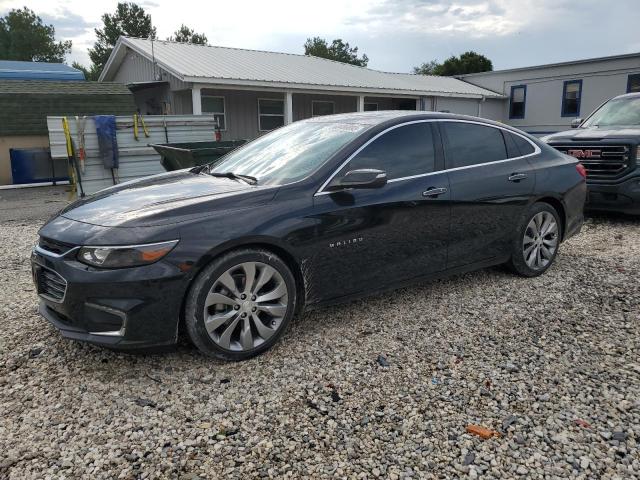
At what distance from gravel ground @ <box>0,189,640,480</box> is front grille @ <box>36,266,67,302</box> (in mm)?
483

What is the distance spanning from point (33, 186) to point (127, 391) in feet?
43.1

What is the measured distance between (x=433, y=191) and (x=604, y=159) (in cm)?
473

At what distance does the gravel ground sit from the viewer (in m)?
2.38

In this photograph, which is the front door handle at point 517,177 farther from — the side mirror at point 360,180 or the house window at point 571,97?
the house window at point 571,97

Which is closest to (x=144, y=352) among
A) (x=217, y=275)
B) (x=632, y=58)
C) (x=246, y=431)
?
(x=217, y=275)

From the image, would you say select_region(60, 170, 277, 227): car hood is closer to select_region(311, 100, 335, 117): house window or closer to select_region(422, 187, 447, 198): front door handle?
select_region(422, 187, 447, 198): front door handle

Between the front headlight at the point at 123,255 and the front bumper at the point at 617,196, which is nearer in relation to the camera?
the front headlight at the point at 123,255

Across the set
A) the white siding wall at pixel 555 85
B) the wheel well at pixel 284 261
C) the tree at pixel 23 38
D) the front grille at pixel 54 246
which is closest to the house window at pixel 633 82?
the white siding wall at pixel 555 85

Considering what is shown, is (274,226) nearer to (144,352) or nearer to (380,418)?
(144,352)

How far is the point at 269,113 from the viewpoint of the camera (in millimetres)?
18625

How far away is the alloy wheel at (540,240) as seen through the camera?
15.8 ft

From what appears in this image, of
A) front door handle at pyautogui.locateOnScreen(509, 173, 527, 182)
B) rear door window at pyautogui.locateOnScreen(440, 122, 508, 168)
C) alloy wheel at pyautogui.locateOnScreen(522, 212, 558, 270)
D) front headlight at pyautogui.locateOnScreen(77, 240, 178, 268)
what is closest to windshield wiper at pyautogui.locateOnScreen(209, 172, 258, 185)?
front headlight at pyautogui.locateOnScreen(77, 240, 178, 268)

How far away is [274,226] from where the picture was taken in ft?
10.8

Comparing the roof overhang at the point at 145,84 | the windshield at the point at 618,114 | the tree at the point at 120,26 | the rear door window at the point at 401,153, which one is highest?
the tree at the point at 120,26
